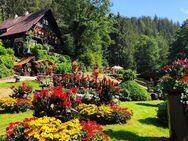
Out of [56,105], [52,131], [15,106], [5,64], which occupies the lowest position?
[15,106]

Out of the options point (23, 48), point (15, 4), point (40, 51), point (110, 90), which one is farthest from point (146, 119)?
point (15, 4)

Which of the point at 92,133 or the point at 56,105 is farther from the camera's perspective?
the point at 56,105

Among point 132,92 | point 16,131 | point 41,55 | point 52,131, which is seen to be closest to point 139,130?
point 52,131

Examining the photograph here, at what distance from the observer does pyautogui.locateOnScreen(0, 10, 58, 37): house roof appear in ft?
198

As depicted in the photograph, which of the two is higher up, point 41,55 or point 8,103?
point 41,55

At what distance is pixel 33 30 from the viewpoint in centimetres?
6131

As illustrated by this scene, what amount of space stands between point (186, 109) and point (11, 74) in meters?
35.7

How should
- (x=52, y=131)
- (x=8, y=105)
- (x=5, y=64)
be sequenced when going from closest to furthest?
(x=52, y=131) → (x=8, y=105) → (x=5, y=64)

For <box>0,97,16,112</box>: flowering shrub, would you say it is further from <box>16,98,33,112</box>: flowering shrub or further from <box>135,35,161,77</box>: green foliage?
<box>135,35,161,77</box>: green foliage

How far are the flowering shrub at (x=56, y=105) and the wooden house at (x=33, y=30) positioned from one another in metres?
47.8

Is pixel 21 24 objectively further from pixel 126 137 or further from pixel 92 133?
pixel 92 133

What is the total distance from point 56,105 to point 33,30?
167 feet

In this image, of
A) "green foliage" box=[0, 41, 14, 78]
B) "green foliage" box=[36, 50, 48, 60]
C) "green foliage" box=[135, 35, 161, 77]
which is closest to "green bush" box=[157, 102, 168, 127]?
"green foliage" box=[0, 41, 14, 78]

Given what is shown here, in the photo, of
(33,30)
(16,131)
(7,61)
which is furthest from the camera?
(33,30)
